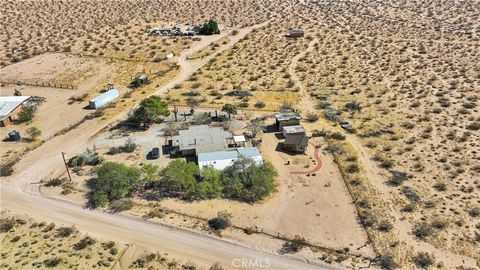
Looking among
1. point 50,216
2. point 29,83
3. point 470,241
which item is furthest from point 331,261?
point 29,83

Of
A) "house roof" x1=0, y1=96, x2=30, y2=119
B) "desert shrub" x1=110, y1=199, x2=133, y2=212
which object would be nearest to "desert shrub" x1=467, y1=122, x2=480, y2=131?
"desert shrub" x1=110, y1=199, x2=133, y2=212

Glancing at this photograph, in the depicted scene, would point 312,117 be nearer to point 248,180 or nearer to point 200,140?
point 200,140

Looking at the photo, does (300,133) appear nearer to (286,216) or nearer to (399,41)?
(286,216)

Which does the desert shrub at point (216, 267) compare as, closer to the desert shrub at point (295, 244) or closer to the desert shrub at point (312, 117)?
the desert shrub at point (295, 244)

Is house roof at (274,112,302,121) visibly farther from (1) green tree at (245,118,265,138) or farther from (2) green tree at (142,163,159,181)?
(2) green tree at (142,163,159,181)

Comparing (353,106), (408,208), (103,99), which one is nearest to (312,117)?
(353,106)

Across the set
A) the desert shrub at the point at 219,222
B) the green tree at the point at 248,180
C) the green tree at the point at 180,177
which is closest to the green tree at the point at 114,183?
the green tree at the point at 180,177
